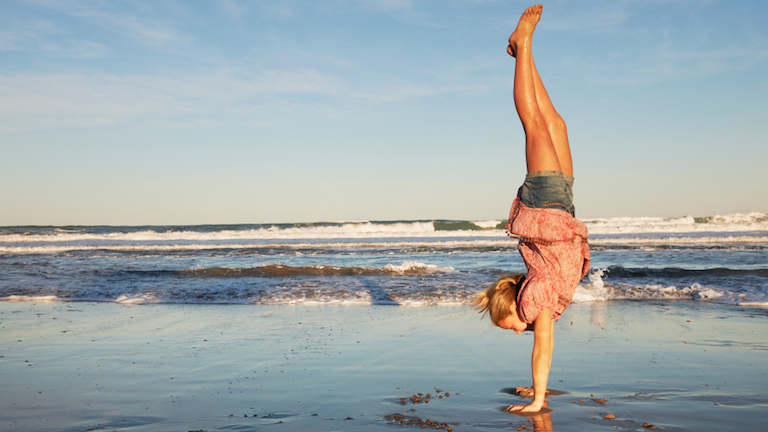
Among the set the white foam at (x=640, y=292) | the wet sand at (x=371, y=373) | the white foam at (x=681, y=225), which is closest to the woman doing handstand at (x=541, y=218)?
the wet sand at (x=371, y=373)

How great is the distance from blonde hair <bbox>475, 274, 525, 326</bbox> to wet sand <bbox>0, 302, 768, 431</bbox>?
1.96 ft

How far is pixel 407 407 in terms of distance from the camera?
10.5 ft

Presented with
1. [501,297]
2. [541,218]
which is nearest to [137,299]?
[501,297]

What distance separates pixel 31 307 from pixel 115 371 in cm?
484

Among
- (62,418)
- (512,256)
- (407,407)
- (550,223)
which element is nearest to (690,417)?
(550,223)

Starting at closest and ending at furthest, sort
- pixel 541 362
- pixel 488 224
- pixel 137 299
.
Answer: pixel 541 362, pixel 137 299, pixel 488 224

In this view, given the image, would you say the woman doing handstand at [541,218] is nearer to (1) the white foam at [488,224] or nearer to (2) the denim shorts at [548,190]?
(2) the denim shorts at [548,190]

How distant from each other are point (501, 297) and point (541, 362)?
0.46 meters

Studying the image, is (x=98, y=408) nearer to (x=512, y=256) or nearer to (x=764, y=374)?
(x=764, y=374)

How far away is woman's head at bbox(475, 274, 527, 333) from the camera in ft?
10.6

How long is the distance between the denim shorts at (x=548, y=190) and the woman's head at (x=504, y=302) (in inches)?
22.9

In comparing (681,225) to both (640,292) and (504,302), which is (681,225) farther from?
(504,302)

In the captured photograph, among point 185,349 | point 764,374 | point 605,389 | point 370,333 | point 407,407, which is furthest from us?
point 370,333

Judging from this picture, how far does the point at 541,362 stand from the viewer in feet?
10.1
